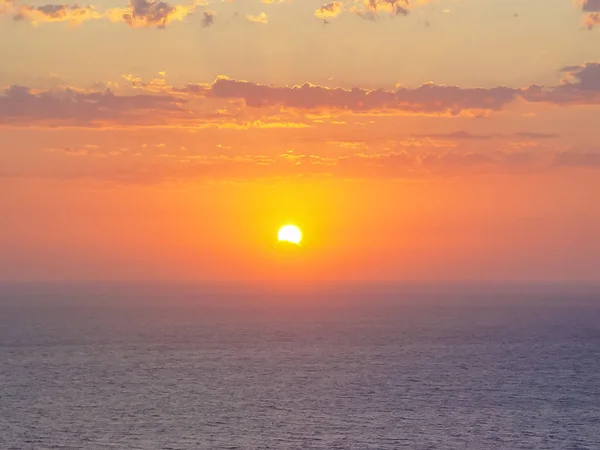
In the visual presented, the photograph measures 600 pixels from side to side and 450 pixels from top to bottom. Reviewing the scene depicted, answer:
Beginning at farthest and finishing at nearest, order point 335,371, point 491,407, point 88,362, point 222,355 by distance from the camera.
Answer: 1. point 222,355
2. point 88,362
3. point 335,371
4. point 491,407

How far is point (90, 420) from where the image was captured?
Result: 84.1 meters

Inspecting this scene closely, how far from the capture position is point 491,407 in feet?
305

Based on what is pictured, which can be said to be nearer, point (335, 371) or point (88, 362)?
point (335, 371)

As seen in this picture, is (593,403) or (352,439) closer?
(352,439)

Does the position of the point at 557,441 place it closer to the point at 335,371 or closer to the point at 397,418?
the point at 397,418

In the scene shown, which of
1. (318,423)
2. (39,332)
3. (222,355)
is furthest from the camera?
(39,332)

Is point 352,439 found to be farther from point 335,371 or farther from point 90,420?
point 335,371

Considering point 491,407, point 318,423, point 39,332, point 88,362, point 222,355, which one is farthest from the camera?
point 39,332

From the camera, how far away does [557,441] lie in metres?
75.7

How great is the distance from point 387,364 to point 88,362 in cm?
4518

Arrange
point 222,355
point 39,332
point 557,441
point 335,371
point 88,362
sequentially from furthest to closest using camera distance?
1. point 39,332
2. point 222,355
3. point 88,362
4. point 335,371
5. point 557,441

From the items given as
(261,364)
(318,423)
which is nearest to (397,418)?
(318,423)

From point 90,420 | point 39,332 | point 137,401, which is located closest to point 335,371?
point 137,401

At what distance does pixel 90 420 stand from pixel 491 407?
136 ft
